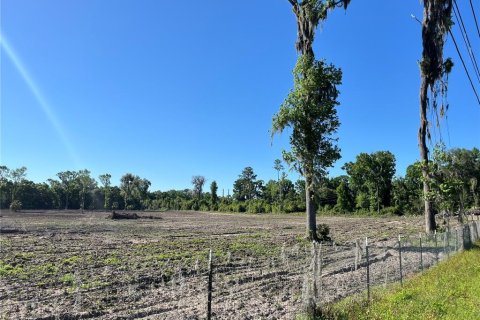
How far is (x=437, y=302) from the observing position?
809cm

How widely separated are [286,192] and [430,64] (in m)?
85.7

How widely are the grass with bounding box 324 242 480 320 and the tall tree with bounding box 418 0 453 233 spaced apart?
1037 cm

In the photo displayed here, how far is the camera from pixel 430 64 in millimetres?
21078

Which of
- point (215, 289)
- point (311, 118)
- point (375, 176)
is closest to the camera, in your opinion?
point (215, 289)

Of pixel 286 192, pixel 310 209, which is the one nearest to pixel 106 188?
pixel 286 192

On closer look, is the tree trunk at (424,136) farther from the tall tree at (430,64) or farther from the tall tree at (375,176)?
the tall tree at (375,176)

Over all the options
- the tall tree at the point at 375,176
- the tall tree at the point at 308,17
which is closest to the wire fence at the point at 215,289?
the tall tree at the point at 308,17

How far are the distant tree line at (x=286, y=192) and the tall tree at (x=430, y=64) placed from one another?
1.02m

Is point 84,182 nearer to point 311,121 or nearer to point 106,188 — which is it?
point 106,188

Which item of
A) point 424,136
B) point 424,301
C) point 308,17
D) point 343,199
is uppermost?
point 308,17

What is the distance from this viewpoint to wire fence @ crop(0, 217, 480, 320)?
770 centimetres

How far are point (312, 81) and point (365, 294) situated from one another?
1361cm

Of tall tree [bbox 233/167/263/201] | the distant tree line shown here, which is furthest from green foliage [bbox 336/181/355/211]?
tall tree [bbox 233/167/263/201]

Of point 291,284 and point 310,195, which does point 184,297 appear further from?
point 310,195
